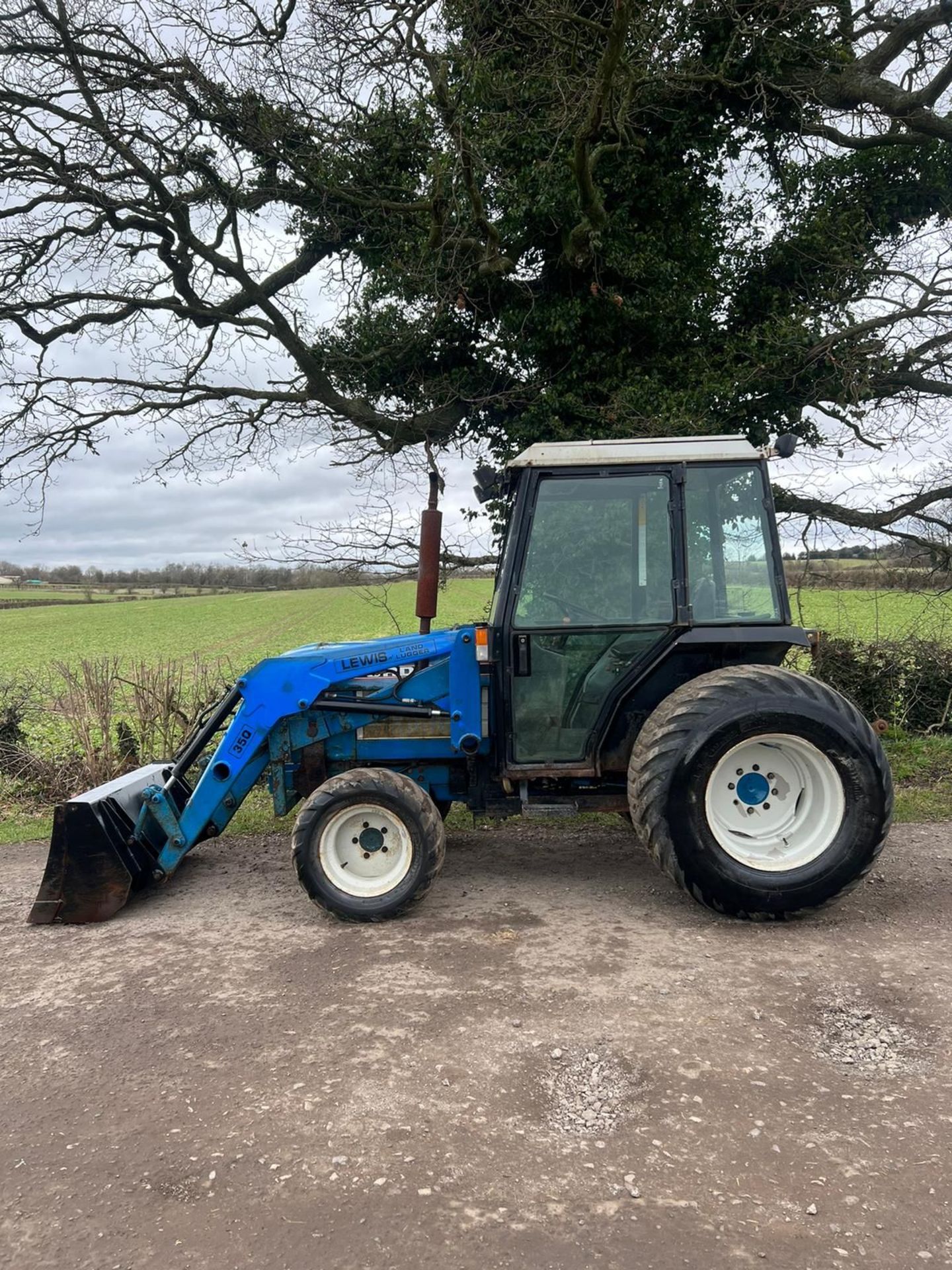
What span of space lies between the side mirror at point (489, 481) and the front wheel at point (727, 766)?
5.10 feet

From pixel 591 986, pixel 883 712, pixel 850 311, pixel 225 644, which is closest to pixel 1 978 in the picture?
pixel 591 986

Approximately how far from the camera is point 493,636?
4.52 metres

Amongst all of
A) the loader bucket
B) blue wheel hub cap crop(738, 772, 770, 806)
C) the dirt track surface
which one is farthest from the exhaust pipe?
the loader bucket

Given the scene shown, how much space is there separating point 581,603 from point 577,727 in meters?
0.65

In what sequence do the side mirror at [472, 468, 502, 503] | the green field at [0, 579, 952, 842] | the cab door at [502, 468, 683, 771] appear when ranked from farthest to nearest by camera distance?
the green field at [0, 579, 952, 842] < the side mirror at [472, 468, 502, 503] < the cab door at [502, 468, 683, 771]

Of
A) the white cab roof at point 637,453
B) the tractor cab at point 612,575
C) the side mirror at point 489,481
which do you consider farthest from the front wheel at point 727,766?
the side mirror at point 489,481

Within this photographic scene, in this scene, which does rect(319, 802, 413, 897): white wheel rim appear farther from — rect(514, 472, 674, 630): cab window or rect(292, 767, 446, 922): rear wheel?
rect(514, 472, 674, 630): cab window

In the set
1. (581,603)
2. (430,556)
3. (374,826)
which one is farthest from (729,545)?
(374,826)

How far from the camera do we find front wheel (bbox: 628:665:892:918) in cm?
403

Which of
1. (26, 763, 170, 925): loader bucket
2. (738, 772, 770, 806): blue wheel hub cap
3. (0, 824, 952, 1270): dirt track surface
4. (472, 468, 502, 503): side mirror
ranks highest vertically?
(472, 468, 502, 503): side mirror

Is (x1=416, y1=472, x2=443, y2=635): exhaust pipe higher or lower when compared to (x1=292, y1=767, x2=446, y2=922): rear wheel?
higher

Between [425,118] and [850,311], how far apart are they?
5.11 meters

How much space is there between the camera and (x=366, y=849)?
438cm

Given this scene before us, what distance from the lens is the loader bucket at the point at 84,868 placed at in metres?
4.46
